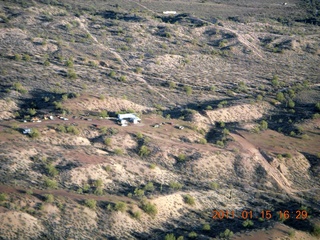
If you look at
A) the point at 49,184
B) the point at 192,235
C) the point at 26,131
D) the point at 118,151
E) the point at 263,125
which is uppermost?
the point at 26,131

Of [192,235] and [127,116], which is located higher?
[127,116]

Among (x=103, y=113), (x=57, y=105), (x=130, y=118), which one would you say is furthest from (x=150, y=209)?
(x=57, y=105)

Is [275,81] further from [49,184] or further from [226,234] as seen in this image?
[49,184]

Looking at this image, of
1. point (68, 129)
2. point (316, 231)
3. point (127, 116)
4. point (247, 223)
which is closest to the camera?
point (316, 231)

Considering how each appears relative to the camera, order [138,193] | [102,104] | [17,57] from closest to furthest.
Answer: [138,193] < [102,104] < [17,57]

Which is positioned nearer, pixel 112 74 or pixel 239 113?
pixel 239 113

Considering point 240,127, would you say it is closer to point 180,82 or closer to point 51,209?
point 180,82
